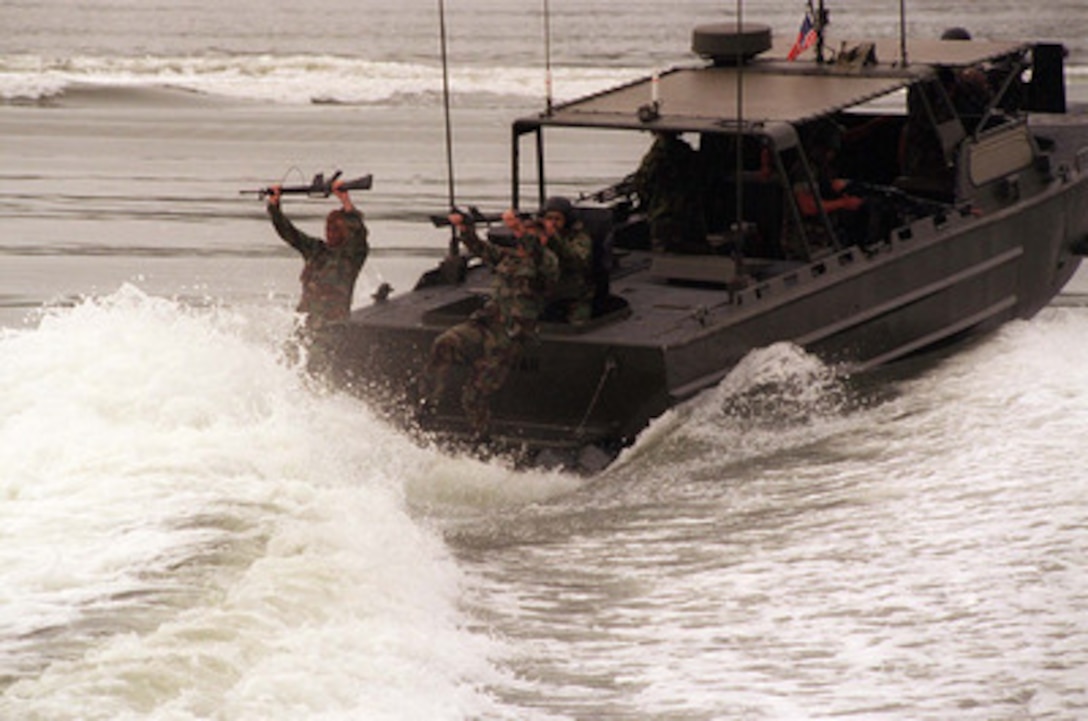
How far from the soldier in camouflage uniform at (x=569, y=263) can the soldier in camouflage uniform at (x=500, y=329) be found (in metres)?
0.10

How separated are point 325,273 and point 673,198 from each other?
2.46 m

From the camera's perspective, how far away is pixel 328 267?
44.3 feet

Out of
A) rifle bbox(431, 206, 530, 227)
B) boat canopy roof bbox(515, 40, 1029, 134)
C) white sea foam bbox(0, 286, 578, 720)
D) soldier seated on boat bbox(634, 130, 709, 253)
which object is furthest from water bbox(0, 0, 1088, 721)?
boat canopy roof bbox(515, 40, 1029, 134)

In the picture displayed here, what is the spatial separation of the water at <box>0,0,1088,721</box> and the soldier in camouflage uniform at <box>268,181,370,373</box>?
322mm

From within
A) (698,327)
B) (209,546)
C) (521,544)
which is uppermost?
(698,327)

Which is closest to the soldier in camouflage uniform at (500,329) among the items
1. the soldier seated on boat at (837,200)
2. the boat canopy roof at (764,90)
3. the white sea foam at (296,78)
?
the boat canopy roof at (764,90)

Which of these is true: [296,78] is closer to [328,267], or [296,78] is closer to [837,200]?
[837,200]

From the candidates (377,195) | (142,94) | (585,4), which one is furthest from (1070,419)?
(585,4)

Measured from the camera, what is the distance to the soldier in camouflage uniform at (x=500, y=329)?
12539 mm

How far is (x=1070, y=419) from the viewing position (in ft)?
41.5

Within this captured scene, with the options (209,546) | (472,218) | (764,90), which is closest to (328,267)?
(472,218)

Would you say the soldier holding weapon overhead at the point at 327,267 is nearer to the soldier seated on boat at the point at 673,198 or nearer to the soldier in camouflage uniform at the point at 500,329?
the soldier in camouflage uniform at the point at 500,329

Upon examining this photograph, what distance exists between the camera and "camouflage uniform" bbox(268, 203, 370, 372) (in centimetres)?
1336

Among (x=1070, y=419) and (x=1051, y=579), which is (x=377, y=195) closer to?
(x=1070, y=419)
